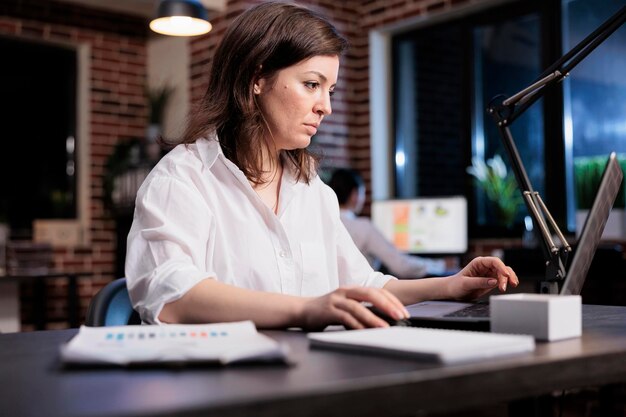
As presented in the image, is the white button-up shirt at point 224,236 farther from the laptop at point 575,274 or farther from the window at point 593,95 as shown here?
the window at point 593,95

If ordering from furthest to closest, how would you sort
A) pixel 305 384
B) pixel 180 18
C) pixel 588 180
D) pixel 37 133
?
pixel 37 133 → pixel 588 180 → pixel 180 18 → pixel 305 384

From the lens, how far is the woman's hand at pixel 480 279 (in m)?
1.40

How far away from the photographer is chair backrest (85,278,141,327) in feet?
4.84

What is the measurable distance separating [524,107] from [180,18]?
2374 millimetres

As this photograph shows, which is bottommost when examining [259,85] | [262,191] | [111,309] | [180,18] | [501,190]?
[111,309]

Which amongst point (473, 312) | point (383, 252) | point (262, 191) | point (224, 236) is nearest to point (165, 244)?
point (224, 236)

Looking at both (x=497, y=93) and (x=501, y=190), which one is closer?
(x=501, y=190)

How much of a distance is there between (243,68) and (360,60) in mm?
3733

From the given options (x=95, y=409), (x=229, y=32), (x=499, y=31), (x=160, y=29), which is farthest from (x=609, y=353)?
(x=499, y=31)

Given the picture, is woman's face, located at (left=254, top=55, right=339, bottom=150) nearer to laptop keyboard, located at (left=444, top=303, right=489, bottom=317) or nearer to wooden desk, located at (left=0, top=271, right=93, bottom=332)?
laptop keyboard, located at (left=444, top=303, right=489, bottom=317)

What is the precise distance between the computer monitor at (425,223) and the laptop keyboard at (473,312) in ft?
9.79

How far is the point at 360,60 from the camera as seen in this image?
205 inches

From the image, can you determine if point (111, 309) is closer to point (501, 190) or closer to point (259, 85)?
point (259, 85)

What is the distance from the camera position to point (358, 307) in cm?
99
